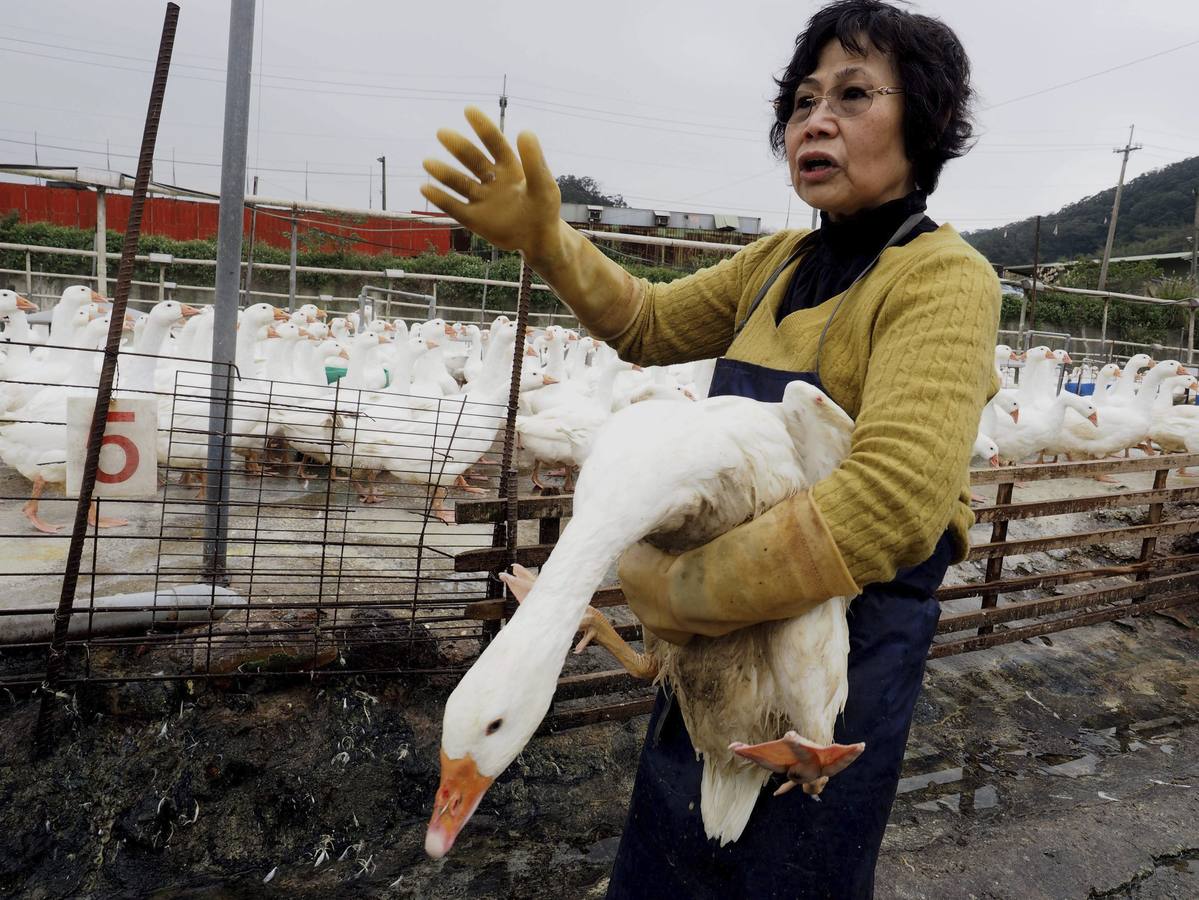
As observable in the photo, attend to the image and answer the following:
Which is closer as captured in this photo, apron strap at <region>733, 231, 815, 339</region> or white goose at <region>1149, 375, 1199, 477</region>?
apron strap at <region>733, 231, 815, 339</region>

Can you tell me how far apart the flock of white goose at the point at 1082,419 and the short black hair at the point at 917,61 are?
6.48 meters

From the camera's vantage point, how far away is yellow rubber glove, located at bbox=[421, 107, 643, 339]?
4.07ft

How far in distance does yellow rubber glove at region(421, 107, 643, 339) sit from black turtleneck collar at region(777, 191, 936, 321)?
0.41 m

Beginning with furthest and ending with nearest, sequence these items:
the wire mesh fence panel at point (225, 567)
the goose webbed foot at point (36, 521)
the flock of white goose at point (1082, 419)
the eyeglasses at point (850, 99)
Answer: the flock of white goose at point (1082, 419), the goose webbed foot at point (36, 521), the wire mesh fence panel at point (225, 567), the eyeglasses at point (850, 99)

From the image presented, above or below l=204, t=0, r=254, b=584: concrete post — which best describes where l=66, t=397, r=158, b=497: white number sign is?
below

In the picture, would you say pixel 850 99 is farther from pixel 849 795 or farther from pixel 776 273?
pixel 849 795

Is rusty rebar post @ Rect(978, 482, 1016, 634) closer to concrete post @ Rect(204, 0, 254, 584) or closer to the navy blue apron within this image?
the navy blue apron

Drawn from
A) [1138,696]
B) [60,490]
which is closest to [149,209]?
[60,490]

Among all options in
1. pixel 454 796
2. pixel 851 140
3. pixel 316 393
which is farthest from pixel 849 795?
pixel 316 393

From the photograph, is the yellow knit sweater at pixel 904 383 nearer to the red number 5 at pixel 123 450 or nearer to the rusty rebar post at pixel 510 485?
the rusty rebar post at pixel 510 485

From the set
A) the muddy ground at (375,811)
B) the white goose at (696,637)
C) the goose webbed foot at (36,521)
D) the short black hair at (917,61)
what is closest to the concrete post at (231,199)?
the muddy ground at (375,811)

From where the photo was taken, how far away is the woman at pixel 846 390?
3.58ft

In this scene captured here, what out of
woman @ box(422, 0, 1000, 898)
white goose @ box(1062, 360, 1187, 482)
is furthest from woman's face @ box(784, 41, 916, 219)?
white goose @ box(1062, 360, 1187, 482)

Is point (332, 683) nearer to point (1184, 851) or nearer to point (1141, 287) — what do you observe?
point (1184, 851)
